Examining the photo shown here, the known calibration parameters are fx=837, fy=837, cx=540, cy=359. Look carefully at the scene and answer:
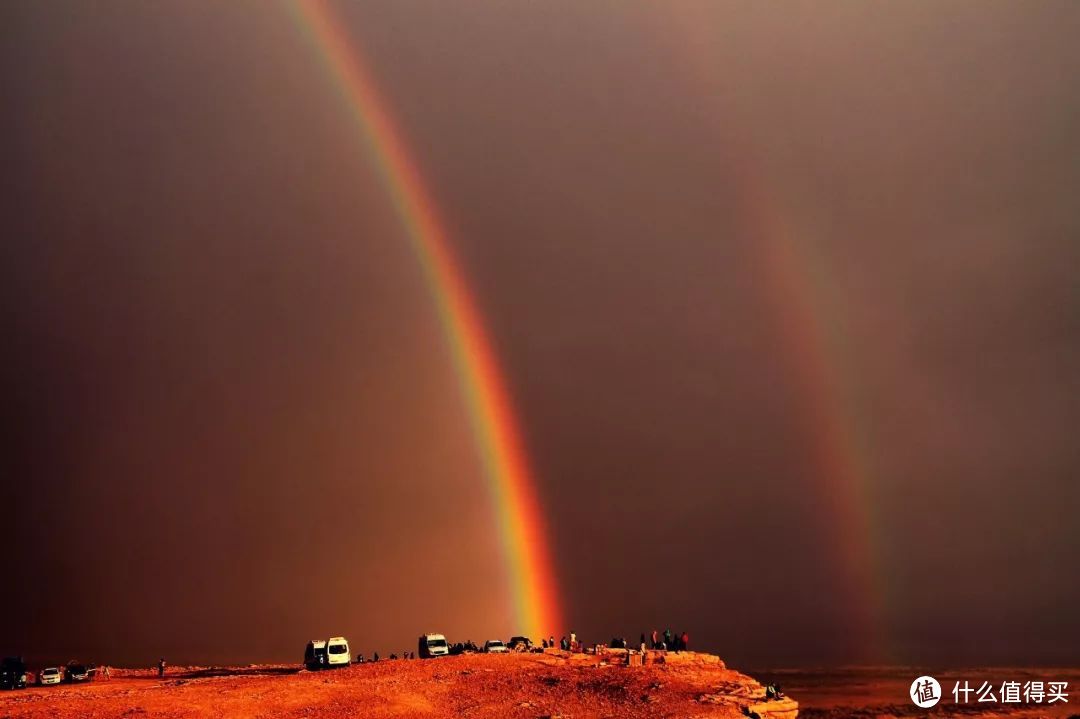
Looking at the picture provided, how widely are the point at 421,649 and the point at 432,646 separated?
1073 mm

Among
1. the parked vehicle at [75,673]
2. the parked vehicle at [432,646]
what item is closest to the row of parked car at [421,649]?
the parked vehicle at [432,646]

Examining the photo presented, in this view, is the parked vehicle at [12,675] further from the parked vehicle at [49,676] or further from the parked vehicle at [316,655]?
the parked vehicle at [316,655]

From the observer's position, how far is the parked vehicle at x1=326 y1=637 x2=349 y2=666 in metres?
69.4

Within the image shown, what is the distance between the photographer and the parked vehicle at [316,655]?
69.8 meters

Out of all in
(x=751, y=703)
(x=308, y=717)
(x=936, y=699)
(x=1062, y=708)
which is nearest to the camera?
(x=308, y=717)

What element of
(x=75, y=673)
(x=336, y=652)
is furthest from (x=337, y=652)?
(x=75, y=673)

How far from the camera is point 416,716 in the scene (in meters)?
48.2

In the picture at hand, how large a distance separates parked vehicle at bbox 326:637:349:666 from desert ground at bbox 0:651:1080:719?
1523mm

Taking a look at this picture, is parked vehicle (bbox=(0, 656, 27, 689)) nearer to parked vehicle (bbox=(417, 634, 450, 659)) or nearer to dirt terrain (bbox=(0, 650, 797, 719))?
dirt terrain (bbox=(0, 650, 797, 719))

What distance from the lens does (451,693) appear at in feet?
180

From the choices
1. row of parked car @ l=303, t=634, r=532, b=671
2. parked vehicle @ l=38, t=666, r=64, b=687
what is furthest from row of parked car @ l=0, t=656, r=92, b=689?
row of parked car @ l=303, t=634, r=532, b=671

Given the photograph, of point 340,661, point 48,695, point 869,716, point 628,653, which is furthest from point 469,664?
point 869,716

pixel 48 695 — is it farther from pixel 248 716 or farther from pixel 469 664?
pixel 469 664

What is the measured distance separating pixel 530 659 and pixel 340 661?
15.8 m
